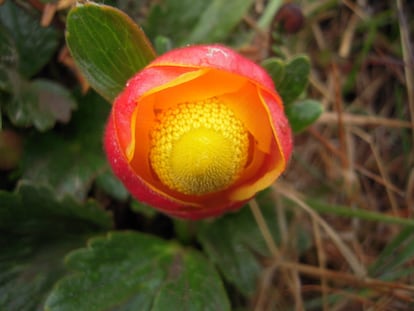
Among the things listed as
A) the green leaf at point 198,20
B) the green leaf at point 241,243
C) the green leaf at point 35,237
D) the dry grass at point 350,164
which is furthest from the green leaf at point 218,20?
the green leaf at point 35,237

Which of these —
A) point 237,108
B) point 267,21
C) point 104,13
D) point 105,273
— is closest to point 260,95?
point 237,108

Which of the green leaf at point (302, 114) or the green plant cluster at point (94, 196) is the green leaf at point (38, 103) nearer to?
the green plant cluster at point (94, 196)

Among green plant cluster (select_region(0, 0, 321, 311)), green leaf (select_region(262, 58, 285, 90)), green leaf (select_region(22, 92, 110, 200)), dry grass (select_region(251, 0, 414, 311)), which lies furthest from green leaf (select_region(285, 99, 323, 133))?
green leaf (select_region(22, 92, 110, 200))

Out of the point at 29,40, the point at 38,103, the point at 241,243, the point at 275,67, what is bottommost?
the point at 241,243

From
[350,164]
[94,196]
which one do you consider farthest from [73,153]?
[350,164]

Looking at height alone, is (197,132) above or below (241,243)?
above

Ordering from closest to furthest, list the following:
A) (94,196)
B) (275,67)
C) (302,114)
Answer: (275,67)
(302,114)
(94,196)

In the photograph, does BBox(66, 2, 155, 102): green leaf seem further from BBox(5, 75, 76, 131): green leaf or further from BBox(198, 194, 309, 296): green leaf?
BBox(198, 194, 309, 296): green leaf

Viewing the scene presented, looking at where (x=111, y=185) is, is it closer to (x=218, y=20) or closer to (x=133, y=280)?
(x=133, y=280)
